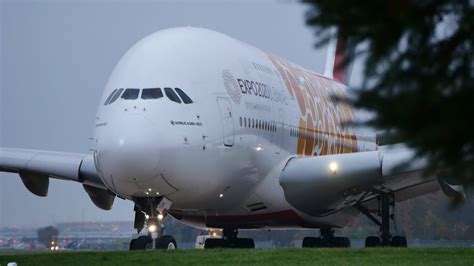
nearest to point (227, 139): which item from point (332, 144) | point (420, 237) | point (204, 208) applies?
point (204, 208)

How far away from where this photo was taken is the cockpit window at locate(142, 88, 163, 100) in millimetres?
19984

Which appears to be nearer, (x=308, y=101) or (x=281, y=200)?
(x=281, y=200)

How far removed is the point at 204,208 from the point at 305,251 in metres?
6.62

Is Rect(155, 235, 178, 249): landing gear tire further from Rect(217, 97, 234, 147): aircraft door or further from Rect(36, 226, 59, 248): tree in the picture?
Rect(36, 226, 59, 248): tree

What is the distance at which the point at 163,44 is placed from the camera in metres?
21.6

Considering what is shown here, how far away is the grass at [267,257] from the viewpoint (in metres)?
15.1

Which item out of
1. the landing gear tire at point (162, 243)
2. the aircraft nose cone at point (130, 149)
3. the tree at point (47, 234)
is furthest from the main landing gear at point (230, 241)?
the tree at point (47, 234)

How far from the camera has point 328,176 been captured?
23.8 m

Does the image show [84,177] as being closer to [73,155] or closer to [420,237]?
[73,155]

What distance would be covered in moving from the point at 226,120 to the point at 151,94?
2.04m

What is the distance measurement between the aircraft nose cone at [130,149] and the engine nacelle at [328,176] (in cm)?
532

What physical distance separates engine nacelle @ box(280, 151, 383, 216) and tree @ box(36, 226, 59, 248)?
18310mm

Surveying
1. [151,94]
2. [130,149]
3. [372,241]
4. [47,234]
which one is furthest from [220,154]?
[47,234]

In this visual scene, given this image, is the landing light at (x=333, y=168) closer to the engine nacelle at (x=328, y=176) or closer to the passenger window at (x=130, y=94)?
the engine nacelle at (x=328, y=176)
